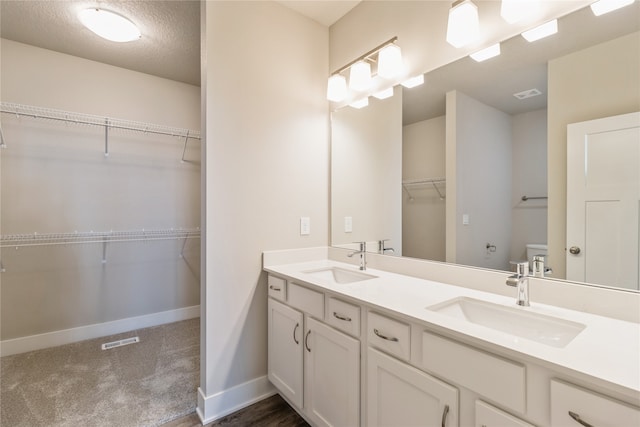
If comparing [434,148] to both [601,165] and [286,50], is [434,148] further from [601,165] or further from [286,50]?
[286,50]

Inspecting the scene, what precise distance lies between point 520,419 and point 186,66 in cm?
346

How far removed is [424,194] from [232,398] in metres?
1.73

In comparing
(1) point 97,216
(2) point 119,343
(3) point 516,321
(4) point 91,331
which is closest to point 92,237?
(1) point 97,216

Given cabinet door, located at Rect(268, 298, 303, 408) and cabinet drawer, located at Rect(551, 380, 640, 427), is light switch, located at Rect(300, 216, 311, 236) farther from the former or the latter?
cabinet drawer, located at Rect(551, 380, 640, 427)

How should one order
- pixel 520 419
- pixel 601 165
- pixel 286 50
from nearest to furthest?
pixel 520 419
pixel 601 165
pixel 286 50

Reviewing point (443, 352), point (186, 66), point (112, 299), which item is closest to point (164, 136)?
point (186, 66)

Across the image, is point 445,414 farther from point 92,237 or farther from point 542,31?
point 92,237

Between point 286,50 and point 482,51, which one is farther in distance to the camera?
point 286,50

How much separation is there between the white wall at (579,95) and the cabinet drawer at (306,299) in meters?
1.04

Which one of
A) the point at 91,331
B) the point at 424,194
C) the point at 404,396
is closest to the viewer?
the point at 404,396

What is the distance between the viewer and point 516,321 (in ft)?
3.60

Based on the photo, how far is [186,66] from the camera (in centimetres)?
286

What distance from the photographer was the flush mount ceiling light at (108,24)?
192 cm

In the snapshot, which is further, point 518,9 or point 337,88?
point 337,88
